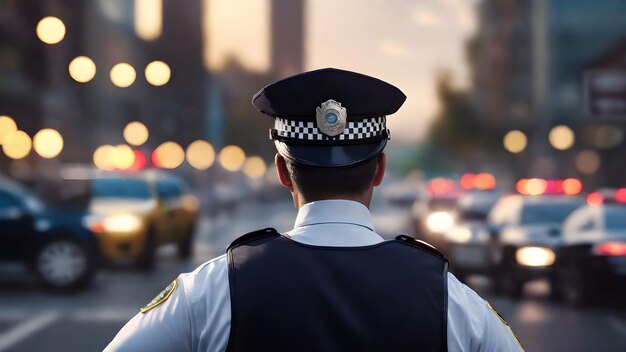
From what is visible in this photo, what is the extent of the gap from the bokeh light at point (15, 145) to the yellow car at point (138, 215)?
2711cm

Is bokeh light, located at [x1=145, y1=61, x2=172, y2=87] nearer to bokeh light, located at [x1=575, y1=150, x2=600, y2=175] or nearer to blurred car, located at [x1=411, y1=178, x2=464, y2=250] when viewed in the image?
A: blurred car, located at [x1=411, y1=178, x2=464, y2=250]

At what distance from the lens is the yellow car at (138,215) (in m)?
17.7

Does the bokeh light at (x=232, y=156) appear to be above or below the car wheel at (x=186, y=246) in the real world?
above

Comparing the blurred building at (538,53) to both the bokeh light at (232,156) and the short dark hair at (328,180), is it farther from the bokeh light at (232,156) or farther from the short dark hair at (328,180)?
the short dark hair at (328,180)

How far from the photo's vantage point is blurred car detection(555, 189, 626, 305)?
44.0ft

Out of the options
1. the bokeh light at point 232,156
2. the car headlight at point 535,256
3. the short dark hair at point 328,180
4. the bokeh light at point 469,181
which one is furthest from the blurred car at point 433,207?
the bokeh light at point 232,156

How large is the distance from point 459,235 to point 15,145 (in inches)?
1345

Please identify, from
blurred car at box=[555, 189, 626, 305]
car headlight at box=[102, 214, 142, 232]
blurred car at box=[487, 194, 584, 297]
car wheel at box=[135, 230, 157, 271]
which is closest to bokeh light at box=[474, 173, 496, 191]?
car wheel at box=[135, 230, 157, 271]

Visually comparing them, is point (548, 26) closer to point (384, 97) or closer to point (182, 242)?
point (182, 242)

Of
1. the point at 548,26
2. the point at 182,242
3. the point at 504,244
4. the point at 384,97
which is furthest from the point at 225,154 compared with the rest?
the point at 384,97

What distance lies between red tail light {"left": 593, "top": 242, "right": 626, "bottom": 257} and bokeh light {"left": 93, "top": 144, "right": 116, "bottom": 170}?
54.4m

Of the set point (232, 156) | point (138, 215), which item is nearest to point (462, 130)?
point (232, 156)

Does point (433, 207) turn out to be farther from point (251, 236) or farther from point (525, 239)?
point (251, 236)

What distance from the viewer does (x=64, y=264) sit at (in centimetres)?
1595
